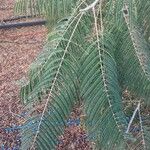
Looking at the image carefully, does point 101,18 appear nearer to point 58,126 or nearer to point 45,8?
point 45,8

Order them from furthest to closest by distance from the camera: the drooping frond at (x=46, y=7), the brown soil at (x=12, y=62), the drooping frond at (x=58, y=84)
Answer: the brown soil at (x=12, y=62)
the drooping frond at (x=46, y=7)
the drooping frond at (x=58, y=84)

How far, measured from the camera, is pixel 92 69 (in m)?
1.19

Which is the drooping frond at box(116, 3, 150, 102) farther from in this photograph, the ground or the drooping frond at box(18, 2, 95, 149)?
the ground

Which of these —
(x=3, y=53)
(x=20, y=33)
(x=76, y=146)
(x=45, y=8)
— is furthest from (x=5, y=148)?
(x=45, y=8)

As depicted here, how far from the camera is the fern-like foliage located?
116cm

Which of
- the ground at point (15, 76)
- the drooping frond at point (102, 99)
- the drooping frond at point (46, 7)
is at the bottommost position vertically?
the ground at point (15, 76)

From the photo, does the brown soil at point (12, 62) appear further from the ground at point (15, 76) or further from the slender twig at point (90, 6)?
the slender twig at point (90, 6)

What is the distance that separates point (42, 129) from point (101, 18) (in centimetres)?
38

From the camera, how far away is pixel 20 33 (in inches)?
291

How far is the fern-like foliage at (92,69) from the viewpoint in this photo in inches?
45.7

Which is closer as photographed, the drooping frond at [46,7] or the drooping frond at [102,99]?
the drooping frond at [102,99]

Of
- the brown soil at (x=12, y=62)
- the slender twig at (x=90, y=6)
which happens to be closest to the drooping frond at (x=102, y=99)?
the slender twig at (x=90, y=6)

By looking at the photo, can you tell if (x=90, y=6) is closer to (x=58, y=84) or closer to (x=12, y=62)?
(x=58, y=84)

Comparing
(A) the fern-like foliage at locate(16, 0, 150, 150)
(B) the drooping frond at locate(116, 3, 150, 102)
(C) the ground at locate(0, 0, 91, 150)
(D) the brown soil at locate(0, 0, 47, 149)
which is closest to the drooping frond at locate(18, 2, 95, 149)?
(A) the fern-like foliage at locate(16, 0, 150, 150)
